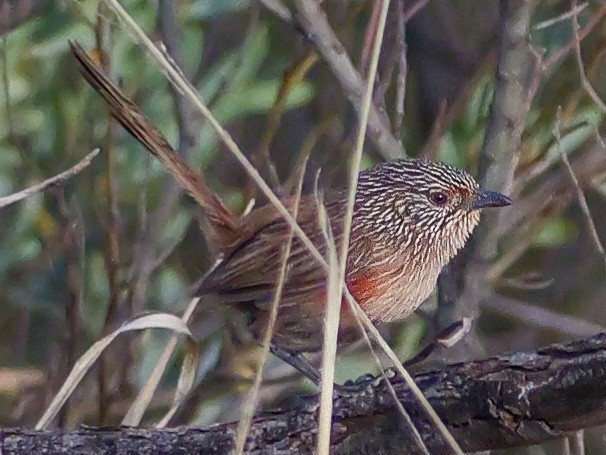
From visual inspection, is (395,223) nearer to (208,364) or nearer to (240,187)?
(208,364)

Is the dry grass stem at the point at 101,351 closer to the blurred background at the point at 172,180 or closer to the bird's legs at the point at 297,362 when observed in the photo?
the bird's legs at the point at 297,362

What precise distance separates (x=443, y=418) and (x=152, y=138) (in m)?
1.60

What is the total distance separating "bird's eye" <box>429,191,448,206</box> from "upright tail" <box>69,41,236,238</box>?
665 mm

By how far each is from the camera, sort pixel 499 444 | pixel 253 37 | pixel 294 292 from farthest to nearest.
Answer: pixel 253 37
pixel 294 292
pixel 499 444

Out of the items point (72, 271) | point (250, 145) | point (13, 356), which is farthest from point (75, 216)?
point (250, 145)

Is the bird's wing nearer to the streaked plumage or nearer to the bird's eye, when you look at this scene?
the streaked plumage

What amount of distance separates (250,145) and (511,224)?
2.25 metres

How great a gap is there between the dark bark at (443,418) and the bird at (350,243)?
868mm

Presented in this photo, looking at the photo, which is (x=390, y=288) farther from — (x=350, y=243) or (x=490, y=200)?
(x=490, y=200)

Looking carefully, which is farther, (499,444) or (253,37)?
(253,37)

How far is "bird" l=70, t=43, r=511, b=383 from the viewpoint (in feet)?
12.0

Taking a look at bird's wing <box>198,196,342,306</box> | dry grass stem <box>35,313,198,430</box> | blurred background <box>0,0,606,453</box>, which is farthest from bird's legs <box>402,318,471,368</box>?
blurred background <box>0,0,606,453</box>

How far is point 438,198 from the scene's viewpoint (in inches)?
154

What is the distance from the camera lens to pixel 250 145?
5.98 m
